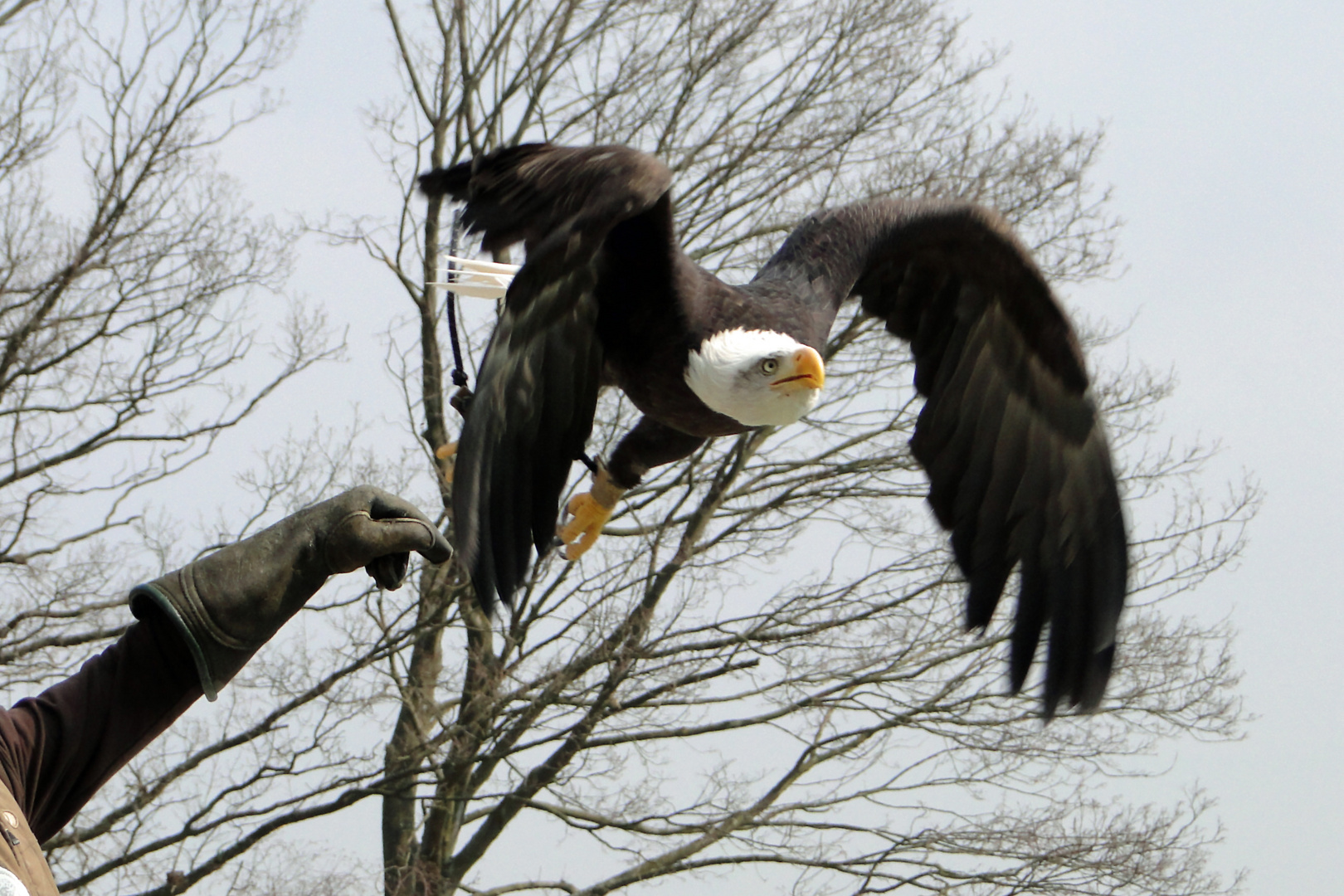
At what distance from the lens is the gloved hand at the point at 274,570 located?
6.90ft

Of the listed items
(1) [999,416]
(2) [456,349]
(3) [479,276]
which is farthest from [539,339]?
(1) [999,416]

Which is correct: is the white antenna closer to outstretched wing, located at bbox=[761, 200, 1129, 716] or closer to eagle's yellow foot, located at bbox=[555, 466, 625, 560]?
eagle's yellow foot, located at bbox=[555, 466, 625, 560]

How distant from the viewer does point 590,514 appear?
329 centimetres

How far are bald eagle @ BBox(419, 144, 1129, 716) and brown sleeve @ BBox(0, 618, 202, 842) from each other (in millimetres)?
489

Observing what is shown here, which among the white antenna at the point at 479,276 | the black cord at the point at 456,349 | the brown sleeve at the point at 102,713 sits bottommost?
the brown sleeve at the point at 102,713

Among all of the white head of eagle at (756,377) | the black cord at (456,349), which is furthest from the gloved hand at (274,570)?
the white head of eagle at (756,377)

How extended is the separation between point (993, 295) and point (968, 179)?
4477mm

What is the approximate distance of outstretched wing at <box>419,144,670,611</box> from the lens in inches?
97.1

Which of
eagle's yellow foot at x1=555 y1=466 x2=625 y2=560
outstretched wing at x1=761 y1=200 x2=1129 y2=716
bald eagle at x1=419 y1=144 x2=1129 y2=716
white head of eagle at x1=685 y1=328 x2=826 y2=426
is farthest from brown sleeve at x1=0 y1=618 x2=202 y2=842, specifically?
outstretched wing at x1=761 y1=200 x2=1129 y2=716

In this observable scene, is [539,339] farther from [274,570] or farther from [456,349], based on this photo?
[274,570]

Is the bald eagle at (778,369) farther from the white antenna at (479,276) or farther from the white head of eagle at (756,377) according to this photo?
the white antenna at (479,276)

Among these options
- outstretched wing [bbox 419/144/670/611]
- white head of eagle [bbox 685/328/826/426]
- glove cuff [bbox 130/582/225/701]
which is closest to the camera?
glove cuff [bbox 130/582/225/701]

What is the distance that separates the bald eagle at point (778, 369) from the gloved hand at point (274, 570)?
0.15 meters

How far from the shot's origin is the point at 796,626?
845 centimetres
